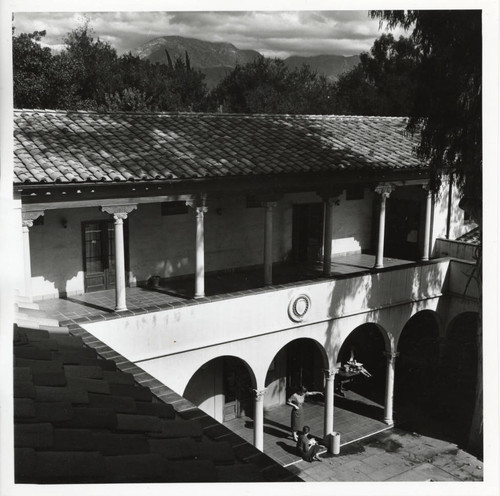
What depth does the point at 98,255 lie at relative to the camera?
15.2 metres

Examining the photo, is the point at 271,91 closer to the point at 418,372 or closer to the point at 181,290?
the point at 418,372

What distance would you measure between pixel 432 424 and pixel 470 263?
4565mm

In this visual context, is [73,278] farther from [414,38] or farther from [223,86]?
[223,86]

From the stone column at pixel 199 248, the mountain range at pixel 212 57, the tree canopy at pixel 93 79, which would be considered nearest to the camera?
the stone column at pixel 199 248

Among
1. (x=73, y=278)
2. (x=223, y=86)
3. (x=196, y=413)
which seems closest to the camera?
(x=196, y=413)

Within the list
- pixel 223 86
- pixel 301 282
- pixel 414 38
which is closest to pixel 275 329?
pixel 301 282

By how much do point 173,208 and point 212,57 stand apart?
1289 inches

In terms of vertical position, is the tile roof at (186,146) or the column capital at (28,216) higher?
the tile roof at (186,146)

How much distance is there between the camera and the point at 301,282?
1536 centimetres

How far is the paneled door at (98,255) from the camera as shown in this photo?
A: 15.0 metres

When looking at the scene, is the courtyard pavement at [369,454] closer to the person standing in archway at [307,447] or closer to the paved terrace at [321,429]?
the paved terrace at [321,429]

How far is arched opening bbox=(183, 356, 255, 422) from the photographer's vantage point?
54.0 feet

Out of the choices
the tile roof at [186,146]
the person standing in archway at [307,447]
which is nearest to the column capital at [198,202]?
the tile roof at [186,146]

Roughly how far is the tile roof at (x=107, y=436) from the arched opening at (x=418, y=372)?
12.8 meters
